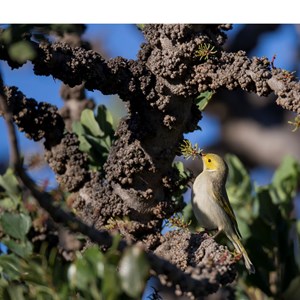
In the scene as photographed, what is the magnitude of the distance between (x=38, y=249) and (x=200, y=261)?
2.54ft

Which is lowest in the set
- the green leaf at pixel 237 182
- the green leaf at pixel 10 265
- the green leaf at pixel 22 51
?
the green leaf at pixel 10 265

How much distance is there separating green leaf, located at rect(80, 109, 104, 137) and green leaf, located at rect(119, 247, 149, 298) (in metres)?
1.56

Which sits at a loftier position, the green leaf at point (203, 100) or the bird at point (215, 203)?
the green leaf at point (203, 100)

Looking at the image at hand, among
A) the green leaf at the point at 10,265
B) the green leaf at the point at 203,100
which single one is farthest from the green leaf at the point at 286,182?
the green leaf at the point at 10,265

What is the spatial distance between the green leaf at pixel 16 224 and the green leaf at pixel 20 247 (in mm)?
25

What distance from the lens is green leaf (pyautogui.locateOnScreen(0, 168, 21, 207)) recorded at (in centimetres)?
289

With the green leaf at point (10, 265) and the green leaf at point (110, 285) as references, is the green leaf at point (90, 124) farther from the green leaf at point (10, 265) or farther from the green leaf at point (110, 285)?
the green leaf at point (110, 285)

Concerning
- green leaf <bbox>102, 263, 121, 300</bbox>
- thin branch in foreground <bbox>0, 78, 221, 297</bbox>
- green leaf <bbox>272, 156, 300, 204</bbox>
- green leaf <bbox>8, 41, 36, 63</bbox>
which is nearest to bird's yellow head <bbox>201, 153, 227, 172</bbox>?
green leaf <bbox>272, 156, 300, 204</bbox>

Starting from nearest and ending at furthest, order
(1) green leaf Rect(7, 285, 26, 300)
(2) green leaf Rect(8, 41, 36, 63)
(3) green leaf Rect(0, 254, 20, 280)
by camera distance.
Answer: (2) green leaf Rect(8, 41, 36, 63)
(1) green leaf Rect(7, 285, 26, 300)
(3) green leaf Rect(0, 254, 20, 280)

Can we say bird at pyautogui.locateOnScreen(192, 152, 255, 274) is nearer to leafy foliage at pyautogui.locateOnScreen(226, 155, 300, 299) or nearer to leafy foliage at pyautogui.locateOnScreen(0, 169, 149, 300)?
leafy foliage at pyautogui.locateOnScreen(226, 155, 300, 299)

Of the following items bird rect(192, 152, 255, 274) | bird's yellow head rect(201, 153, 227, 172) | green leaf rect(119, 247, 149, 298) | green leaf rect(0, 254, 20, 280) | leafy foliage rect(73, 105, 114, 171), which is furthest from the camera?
bird's yellow head rect(201, 153, 227, 172)

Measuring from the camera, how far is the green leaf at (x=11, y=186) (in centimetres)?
289

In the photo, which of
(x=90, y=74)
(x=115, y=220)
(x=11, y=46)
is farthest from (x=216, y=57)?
(x=11, y=46)

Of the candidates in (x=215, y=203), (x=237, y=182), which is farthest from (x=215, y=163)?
(x=215, y=203)
